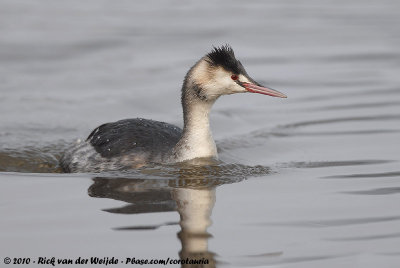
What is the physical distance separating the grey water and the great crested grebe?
204 millimetres

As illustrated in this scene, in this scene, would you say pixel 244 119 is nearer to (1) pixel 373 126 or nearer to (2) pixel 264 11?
(1) pixel 373 126

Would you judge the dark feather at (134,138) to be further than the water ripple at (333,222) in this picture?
Yes

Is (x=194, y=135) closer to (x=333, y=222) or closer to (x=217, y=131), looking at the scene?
(x=333, y=222)

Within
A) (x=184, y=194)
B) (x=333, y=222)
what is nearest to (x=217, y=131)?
(x=184, y=194)

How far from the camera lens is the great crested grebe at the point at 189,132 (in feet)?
31.0

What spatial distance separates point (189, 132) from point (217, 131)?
104 inches

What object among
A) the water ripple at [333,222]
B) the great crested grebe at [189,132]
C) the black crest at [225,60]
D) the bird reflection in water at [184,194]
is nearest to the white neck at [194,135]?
the great crested grebe at [189,132]

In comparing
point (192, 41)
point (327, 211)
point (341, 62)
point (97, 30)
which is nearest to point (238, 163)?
point (327, 211)

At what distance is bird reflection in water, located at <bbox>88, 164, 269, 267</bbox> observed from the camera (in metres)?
7.18

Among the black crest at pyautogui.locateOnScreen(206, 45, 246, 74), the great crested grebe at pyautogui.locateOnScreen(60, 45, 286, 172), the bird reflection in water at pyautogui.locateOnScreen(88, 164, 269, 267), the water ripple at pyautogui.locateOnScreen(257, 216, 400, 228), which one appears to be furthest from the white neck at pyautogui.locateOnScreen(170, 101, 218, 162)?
the water ripple at pyautogui.locateOnScreen(257, 216, 400, 228)

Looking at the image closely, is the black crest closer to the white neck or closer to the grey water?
the white neck

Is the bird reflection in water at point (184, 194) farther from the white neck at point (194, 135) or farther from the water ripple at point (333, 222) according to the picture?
the water ripple at point (333, 222)

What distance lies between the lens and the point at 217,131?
12.3 metres

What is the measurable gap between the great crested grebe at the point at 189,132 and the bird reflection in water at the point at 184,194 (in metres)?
0.22
